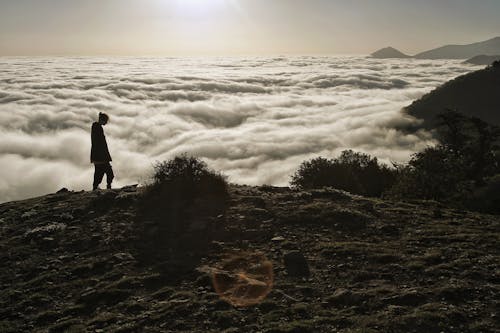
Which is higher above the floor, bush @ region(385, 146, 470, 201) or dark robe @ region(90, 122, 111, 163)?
dark robe @ region(90, 122, 111, 163)

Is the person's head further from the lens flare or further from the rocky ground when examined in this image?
the lens flare

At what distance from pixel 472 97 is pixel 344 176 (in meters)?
112

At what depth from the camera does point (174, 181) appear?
1126 cm

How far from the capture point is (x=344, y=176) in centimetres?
1742

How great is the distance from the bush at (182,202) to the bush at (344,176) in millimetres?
5081

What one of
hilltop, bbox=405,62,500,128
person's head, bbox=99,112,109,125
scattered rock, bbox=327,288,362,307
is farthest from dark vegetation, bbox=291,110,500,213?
hilltop, bbox=405,62,500,128

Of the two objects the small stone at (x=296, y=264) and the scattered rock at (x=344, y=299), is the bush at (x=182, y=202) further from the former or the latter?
the scattered rock at (x=344, y=299)

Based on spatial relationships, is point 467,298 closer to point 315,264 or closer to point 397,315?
point 397,315

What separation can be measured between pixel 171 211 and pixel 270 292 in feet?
14.5

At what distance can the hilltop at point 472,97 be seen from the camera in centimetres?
10781

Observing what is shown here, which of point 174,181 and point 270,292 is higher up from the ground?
point 174,181

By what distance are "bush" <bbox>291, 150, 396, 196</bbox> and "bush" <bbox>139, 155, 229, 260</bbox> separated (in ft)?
16.7

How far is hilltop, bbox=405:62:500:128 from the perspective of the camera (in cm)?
10781

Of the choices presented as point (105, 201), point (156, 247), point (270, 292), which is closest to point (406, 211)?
point (270, 292)
